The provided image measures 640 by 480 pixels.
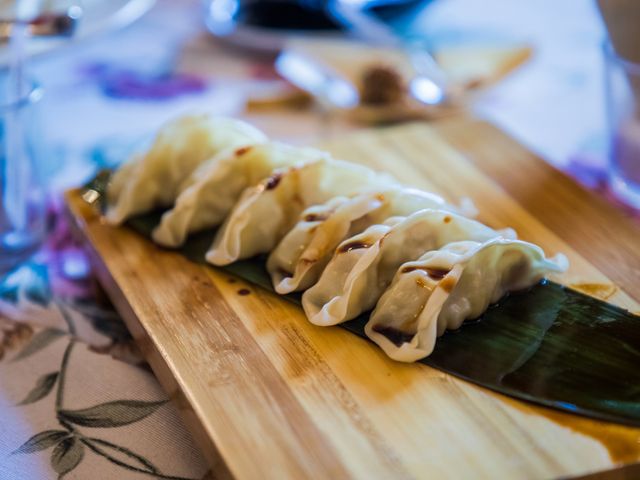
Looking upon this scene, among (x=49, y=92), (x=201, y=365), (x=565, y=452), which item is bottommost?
(x=49, y=92)

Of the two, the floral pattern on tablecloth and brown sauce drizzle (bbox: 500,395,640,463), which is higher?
brown sauce drizzle (bbox: 500,395,640,463)

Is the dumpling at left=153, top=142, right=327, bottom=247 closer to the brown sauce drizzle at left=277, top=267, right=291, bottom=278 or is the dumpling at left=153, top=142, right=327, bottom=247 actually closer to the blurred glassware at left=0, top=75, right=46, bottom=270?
the brown sauce drizzle at left=277, top=267, right=291, bottom=278

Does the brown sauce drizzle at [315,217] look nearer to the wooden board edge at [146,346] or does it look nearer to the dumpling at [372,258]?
the dumpling at [372,258]

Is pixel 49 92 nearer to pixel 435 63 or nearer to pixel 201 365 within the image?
pixel 435 63

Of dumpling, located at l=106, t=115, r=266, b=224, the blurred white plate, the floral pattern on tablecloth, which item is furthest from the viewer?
the blurred white plate

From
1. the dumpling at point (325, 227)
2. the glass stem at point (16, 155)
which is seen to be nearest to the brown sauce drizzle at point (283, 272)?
the dumpling at point (325, 227)

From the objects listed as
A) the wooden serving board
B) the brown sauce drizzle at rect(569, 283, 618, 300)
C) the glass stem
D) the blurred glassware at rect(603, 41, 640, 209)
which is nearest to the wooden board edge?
the wooden serving board

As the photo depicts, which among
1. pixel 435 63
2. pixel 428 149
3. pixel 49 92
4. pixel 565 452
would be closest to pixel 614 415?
pixel 565 452
